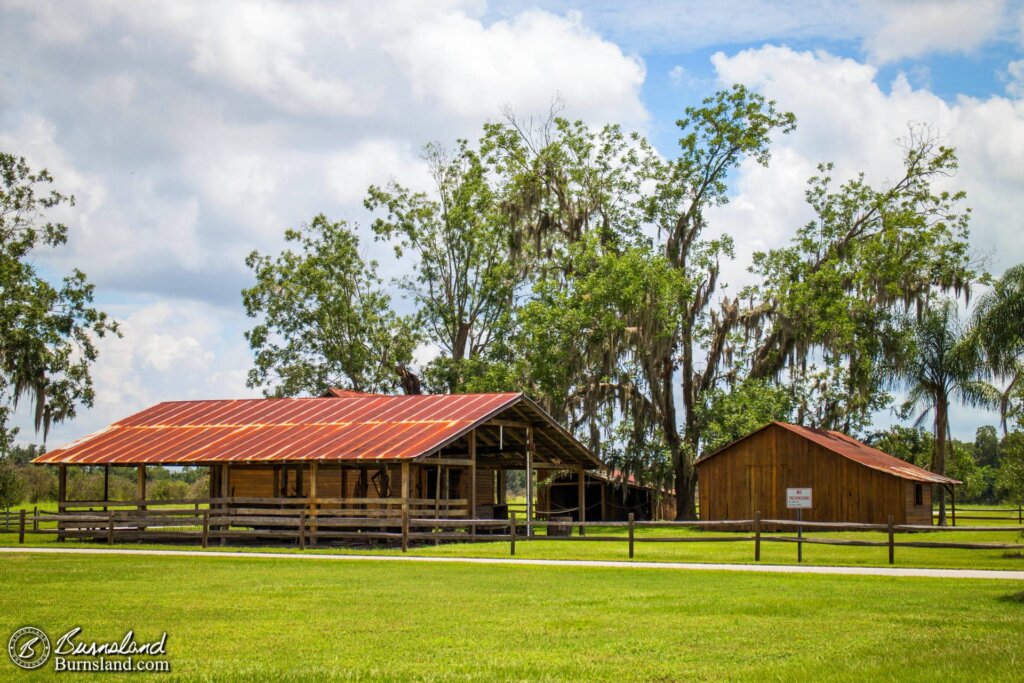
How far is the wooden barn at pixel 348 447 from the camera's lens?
99.0 ft

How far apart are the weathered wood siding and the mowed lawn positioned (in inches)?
844

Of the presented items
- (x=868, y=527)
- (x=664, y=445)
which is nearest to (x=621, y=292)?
(x=664, y=445)

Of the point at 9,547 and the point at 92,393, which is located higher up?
the point at 92,393

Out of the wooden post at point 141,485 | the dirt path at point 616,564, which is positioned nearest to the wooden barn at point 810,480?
the dirt path at point 616,564

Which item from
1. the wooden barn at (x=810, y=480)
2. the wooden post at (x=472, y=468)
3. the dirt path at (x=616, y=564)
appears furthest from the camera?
the wooden barn at (x=810, y=480)

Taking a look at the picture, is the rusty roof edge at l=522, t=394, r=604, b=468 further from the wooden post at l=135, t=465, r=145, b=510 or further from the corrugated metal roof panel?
the wooden post at l=135, t=465, r=145, b=510

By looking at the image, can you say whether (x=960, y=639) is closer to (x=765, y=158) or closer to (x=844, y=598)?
(x=844, y=598)

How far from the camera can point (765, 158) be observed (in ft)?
166

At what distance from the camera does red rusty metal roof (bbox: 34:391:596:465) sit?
3016 centimetres

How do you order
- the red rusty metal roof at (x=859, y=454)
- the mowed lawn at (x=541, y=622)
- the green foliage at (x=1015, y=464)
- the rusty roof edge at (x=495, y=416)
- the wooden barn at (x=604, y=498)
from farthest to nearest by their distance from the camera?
1. the wooden barn at (x=604, y=498)
2. the red rusty metal roof at (x=859, y=454)
3. the rusty roof edge at (x=495, y=416)
4. the green foliage at (x=1015, y=464)
5. the mowed lawn at (x=541, y=622)

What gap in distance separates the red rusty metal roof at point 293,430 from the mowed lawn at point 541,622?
10.4 metres

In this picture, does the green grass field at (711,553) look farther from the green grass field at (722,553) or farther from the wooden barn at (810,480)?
the wooden barn at (810,480)

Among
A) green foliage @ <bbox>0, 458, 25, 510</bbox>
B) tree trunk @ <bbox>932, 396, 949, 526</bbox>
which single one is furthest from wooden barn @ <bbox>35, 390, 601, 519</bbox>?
tree trunk @ <bbox>932, 396, 949, 526</bbox>

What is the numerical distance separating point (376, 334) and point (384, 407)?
79.7ft
